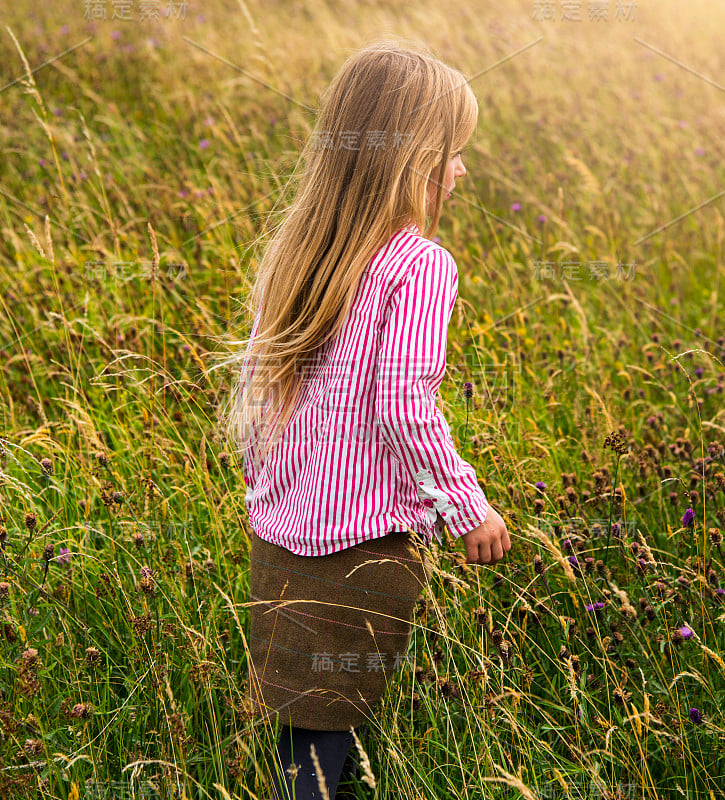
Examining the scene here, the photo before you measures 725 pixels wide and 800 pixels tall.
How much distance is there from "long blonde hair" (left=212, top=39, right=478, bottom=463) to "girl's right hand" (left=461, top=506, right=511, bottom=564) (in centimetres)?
46

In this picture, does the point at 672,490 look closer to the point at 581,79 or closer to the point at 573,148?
the point at 573,148

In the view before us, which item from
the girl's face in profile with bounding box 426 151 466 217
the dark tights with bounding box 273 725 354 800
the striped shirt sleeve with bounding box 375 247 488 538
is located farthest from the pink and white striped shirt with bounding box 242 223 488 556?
the dark tights with bounding box 273 725 354 800

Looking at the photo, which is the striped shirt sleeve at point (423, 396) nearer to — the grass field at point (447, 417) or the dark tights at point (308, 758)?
the grass field at point (447, 417)

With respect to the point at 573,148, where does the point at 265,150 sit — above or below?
above

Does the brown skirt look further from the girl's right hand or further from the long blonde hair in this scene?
the long blonde hair

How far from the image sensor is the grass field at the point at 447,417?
1.76 m

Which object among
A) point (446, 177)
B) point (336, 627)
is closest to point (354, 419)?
point (336, 627)

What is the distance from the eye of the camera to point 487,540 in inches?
59.9

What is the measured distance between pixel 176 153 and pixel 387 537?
3.92 m

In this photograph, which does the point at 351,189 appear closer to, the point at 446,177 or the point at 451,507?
the point at 446,177

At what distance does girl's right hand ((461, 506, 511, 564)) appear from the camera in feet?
4.98

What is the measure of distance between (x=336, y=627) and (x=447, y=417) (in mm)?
1266

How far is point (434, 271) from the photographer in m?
1.50

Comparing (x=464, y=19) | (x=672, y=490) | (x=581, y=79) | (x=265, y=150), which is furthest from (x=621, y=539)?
(x=464, y=19)
